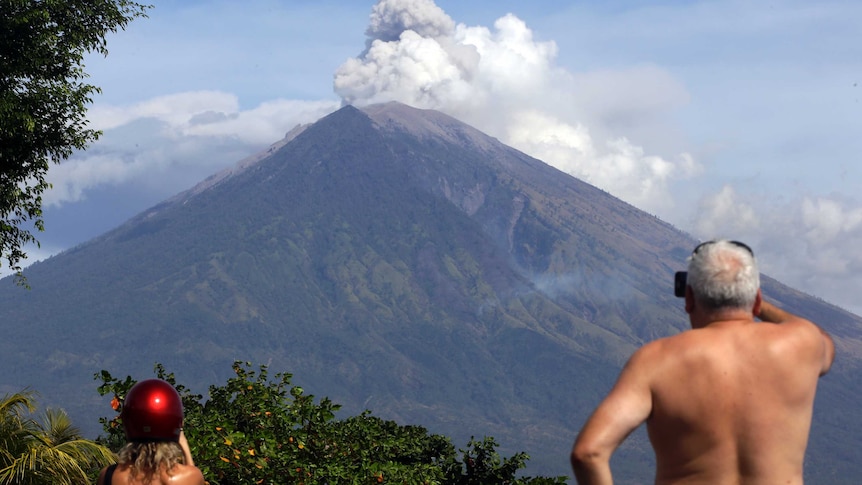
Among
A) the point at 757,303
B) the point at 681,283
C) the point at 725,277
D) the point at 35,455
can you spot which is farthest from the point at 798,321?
the point at 35,455

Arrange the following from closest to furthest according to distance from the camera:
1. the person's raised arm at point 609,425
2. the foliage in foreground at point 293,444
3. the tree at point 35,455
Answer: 1. the person's raised arm at point 609,425
2. the tree at point 35,455
3. the foliage in foreground at point 293,444

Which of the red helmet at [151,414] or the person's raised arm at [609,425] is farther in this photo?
the red helmet at [151,414]

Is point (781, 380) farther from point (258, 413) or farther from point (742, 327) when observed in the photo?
point (258, 413)

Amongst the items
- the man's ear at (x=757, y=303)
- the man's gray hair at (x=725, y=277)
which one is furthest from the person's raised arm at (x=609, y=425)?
the man's ear at (x=757, y=303)

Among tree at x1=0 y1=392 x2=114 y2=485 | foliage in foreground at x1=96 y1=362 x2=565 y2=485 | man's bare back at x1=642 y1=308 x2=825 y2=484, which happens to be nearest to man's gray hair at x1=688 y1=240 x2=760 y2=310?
man's bare back at x1=642 y1=308 x2=825 y2=484

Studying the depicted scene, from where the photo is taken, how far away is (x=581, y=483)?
4449 mm

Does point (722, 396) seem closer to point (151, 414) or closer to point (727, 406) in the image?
point (727, 406)

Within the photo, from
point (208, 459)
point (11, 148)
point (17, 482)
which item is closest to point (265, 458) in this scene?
point (208, 459)

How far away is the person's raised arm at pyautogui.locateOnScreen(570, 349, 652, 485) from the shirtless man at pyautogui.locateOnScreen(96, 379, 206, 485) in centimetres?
228

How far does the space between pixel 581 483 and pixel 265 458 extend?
9325 millimetres

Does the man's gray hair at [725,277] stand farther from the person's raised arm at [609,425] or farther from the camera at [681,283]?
the person's raised arm at [609,425]

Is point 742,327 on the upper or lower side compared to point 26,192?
lower

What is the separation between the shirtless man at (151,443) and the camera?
571 centimetres

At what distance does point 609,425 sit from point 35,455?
950 centimetres
